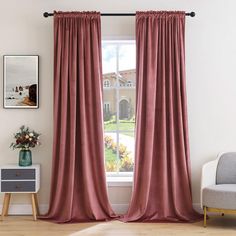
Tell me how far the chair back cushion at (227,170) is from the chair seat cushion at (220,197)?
35 cm

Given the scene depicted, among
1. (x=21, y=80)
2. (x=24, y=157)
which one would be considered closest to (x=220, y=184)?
(x=24, y=157)

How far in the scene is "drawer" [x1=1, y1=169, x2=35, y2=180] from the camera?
481 centimetres

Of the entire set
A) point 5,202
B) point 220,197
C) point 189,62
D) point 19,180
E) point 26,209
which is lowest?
point 26,209

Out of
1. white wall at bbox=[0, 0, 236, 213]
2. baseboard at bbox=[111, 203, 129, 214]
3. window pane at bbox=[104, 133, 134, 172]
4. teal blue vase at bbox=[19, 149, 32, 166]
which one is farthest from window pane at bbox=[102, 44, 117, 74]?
baseboard at bbox=[111, 203, 129, 214]

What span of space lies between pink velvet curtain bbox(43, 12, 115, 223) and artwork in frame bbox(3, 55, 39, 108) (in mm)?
343

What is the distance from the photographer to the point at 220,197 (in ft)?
14.6

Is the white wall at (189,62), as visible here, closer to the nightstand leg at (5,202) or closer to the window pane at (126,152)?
the nightstand leg at (5,202)

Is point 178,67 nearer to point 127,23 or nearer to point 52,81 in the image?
Answer: point 127,23

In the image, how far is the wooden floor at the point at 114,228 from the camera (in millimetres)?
4336

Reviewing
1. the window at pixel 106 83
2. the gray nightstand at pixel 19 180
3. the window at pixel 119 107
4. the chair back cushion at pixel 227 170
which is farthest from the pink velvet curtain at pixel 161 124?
the gray nightstand at pixel 19 180

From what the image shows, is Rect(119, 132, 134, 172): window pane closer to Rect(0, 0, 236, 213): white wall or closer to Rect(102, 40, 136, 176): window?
Rect(102, 40, 136, 176): window

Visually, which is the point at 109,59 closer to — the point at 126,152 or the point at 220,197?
the point at 126,152

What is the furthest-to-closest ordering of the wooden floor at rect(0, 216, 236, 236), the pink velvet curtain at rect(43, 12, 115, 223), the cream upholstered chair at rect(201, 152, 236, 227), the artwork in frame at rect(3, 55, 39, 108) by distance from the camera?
1. the artwork in frame at rect(3, 55, 39, 108)
2. the pink velvet curtain at rect(43, 12, 115, 223)
3. the cream upholstered chair at rect(201, 152, 236, 227)
4. the wooden floor at rect(0, 216, 236, 236)

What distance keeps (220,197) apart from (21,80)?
261cm
